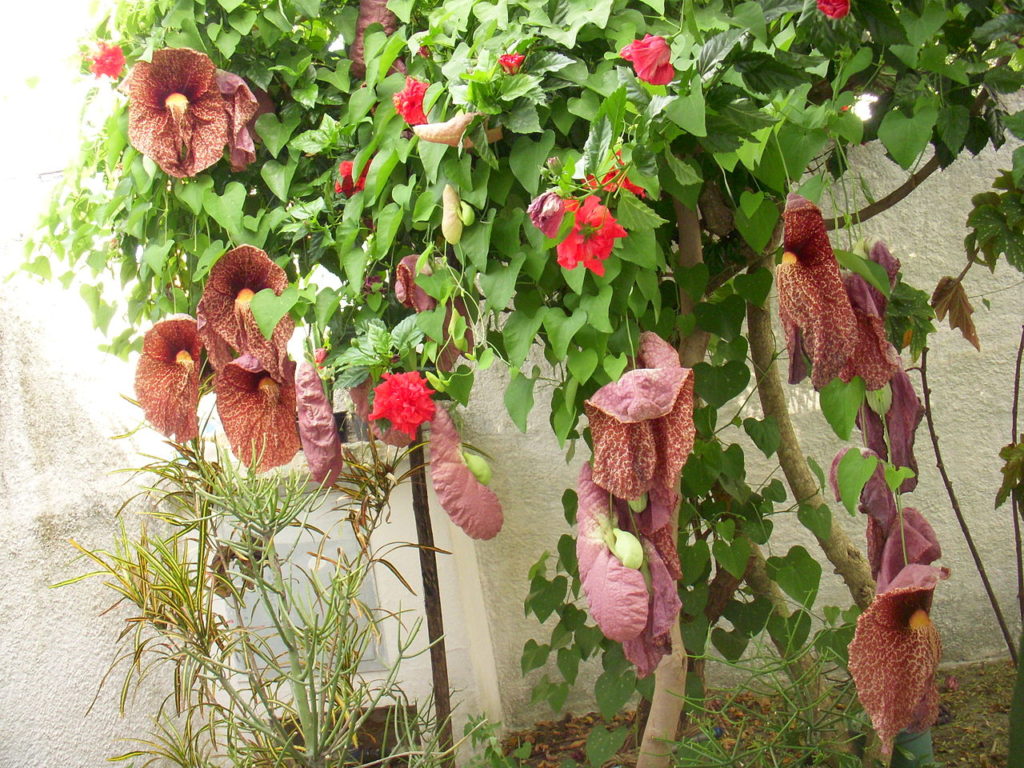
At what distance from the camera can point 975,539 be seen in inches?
83.3

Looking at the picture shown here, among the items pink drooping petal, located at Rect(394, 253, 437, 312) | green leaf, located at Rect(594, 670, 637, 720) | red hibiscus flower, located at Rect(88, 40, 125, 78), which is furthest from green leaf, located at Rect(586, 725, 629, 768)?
red hibiscus flower, located at Rect(88, 40, 125, 78)

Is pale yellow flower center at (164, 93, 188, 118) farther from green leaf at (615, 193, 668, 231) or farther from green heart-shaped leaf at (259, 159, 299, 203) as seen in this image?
green leaf at (615, 193, 668, 231)

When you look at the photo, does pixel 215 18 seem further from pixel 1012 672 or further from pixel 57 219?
pixel 1012 672

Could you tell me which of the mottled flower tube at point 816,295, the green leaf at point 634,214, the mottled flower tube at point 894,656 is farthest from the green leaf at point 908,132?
the mottled flower tube at point 894,656

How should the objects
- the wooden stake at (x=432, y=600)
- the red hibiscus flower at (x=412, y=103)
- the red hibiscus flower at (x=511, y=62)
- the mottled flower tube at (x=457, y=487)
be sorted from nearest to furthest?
the red hibiscus flower at (x=511, y=62) → the red hibiscus flower at (x=412, y=103) → the mottled flower tube at (x=457, y=487) → the wooden stake at (x=432, y=600)

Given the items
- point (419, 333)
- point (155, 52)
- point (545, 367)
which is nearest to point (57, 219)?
point (155, 52)

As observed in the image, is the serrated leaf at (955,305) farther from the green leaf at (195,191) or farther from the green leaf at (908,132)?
the green leaf at (195,191)

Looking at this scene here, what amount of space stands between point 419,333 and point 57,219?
0.84 meters

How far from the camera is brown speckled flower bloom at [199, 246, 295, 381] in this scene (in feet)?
4.70

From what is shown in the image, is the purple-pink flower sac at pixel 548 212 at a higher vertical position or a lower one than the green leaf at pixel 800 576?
higher

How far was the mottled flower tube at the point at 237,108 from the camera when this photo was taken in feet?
4.71

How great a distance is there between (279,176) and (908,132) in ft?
3.10

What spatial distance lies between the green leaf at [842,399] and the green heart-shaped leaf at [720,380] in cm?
25

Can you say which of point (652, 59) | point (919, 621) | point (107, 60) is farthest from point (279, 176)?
point (919, 621)
